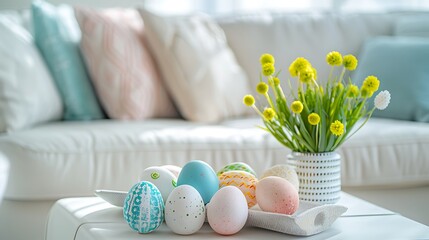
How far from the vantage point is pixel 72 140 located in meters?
2.30

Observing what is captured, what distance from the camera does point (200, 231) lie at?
58.8 inches

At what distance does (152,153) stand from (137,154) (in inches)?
1.9

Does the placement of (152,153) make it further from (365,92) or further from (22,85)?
(365,92)

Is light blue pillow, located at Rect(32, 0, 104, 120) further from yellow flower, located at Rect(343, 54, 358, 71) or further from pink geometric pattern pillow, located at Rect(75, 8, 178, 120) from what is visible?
yellow flower, located at Rect(343, 54, 358, 71)

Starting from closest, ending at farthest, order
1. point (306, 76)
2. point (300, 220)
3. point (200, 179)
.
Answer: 1. point (300, 220)
2. point (200, 179)
3. point (306, 76)

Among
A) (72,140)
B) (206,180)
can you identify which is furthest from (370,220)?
(72,140)

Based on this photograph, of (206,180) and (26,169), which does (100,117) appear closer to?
(26,169)

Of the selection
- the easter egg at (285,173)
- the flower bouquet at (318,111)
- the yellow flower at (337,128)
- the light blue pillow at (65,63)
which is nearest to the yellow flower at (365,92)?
the flower bouquet at (318,111)

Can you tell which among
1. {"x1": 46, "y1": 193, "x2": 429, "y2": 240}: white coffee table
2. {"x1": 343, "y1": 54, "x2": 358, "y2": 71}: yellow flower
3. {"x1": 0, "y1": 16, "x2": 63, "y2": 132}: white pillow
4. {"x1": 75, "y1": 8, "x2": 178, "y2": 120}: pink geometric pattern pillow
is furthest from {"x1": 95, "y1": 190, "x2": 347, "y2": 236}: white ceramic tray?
{"x1": 75, "y1": 8, "x2": 178, "y2": 120}: pink geometric pattern pillow

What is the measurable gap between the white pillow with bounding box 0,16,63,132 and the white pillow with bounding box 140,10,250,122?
43cm

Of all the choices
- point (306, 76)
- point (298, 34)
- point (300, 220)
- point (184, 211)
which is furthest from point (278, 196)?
point (298, 34)

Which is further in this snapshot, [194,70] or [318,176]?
[194,70]

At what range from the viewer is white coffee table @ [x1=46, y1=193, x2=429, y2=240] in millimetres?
1453

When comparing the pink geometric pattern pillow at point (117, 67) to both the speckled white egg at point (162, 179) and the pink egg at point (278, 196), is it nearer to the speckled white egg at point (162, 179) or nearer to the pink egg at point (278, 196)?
the speckled white egg at point (162, 179)
